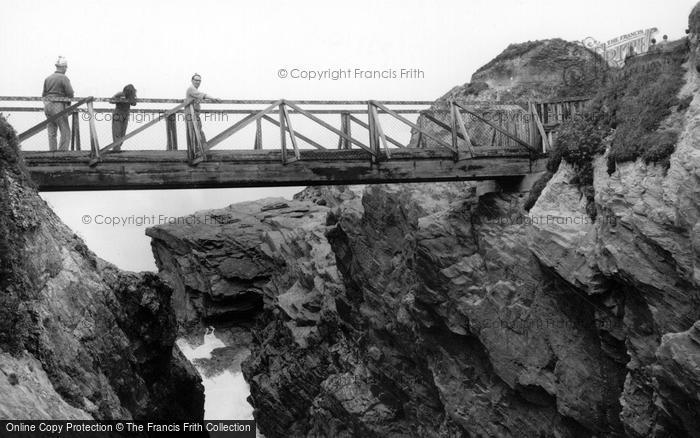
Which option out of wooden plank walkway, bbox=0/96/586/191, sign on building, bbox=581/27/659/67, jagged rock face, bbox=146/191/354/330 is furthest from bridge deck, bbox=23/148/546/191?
jagged rock face, bbox=146/191/354/330

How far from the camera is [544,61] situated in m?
36.3

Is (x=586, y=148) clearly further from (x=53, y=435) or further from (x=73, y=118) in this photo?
(x=53, y=435)

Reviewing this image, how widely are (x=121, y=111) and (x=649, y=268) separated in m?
11.7

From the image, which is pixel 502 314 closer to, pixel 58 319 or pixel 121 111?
pixel 121 111

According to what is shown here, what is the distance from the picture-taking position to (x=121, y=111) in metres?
19.5

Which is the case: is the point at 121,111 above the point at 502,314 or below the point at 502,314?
above

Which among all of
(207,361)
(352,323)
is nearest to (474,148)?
(352,323)

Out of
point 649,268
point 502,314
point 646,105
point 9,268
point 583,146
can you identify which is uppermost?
point 646,105

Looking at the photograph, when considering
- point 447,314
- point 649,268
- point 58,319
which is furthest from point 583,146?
point 58,319

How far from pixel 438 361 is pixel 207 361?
28.9 meters

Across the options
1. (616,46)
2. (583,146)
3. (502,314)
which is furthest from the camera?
(616,46)

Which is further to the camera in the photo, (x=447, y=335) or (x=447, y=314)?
(x=447, y=335)

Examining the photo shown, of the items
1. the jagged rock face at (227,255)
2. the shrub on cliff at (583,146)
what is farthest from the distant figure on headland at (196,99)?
the jagged rock face at (227,255)

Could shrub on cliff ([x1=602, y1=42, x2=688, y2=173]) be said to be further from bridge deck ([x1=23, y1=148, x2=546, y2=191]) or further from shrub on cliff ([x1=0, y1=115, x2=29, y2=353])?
shrub on cliff ([x1=0, y1=115, x2=29, y2=353])
